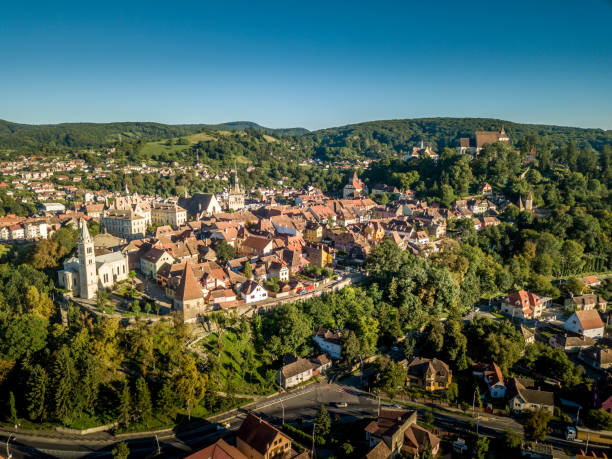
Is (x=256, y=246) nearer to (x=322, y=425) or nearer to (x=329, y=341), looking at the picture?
(x=329, y=341)

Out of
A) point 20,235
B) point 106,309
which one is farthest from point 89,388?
point 20,235

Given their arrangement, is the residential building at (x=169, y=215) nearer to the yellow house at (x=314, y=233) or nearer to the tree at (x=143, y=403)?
the yellow house at (x=314, y=233)

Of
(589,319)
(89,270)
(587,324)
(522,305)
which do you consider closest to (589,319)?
(589,319)

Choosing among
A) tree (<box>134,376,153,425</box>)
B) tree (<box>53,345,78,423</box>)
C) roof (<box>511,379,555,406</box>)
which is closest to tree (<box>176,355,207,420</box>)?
tree (<box>134,376,153,425</box>)

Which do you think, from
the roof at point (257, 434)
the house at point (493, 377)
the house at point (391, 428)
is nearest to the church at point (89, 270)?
the roof at point (257, 434)

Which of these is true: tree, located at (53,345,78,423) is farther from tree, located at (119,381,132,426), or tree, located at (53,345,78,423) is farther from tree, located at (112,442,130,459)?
tree, located at (112,442,130,459)

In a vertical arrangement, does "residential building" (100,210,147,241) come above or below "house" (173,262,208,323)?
above

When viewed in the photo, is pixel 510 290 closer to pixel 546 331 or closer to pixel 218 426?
pixel 546 331
